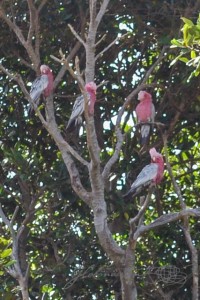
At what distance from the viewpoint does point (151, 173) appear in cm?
666

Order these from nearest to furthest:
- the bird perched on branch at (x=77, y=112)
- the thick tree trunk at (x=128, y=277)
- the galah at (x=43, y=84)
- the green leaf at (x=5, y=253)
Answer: the green leaf at (x=5, y=253), the thick tree trunk at (x=128, y=277), the bird perched on branch at (x=77, y=112), the galah at (x=43, y=84)

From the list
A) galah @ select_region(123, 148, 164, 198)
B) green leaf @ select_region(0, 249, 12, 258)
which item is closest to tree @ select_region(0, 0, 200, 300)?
galah @ select_region(123, 148, 164, 198)

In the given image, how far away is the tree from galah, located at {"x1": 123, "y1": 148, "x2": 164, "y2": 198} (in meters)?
0.22

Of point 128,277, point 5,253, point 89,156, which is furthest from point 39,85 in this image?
point 5,253

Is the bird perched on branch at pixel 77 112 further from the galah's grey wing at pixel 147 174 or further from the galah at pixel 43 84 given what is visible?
the galah's grey wing at pixel 147 174

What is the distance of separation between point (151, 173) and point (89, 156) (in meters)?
0.49

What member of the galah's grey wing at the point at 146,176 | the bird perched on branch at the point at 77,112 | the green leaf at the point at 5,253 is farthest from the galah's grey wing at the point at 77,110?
the green leaf at the point at 5,253

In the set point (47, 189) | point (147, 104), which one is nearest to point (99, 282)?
point (47, 189)

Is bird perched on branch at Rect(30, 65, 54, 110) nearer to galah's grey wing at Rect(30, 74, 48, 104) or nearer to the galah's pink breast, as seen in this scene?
galah's grey wing at Rect(30, 74, 48, 104)

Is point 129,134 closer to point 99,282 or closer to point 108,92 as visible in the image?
point 108,92

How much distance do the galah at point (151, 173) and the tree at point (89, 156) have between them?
225mm

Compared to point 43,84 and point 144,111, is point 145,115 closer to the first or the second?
point 144,111

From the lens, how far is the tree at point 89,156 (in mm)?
7086

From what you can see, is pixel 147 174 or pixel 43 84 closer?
pixel 147 174
